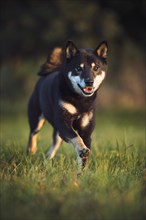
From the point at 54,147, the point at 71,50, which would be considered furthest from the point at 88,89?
the point at 54,147

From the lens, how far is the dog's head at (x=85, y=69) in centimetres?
696

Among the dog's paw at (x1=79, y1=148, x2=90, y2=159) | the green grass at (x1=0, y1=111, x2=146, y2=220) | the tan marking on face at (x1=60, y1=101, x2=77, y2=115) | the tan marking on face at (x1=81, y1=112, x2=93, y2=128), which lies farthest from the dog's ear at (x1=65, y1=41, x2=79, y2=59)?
the green grass at (x1=0, y1=111, x2=146, y2=220)

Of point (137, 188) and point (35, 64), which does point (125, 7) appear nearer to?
point (35, 64)

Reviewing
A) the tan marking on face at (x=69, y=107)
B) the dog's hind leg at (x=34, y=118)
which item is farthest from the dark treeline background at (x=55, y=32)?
the tan marking on face at (x=69, y=107)

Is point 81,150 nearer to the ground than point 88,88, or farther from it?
nearer to the ground

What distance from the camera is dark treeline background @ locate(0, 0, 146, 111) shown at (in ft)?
65.2

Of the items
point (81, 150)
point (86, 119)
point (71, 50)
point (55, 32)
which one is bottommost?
point (81, 150)

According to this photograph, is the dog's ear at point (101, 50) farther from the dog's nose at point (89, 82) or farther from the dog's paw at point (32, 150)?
the dog's paw at point (32, 150)

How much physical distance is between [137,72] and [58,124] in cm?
1947

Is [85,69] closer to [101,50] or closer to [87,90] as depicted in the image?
[87,90]

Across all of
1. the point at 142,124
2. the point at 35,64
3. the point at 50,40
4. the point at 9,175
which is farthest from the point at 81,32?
the point at 9,175

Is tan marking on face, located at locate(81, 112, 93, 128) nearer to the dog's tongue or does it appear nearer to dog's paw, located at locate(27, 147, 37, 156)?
the dog's tongue

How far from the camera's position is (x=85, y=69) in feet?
23.1

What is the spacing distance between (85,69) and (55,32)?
12928 mm
